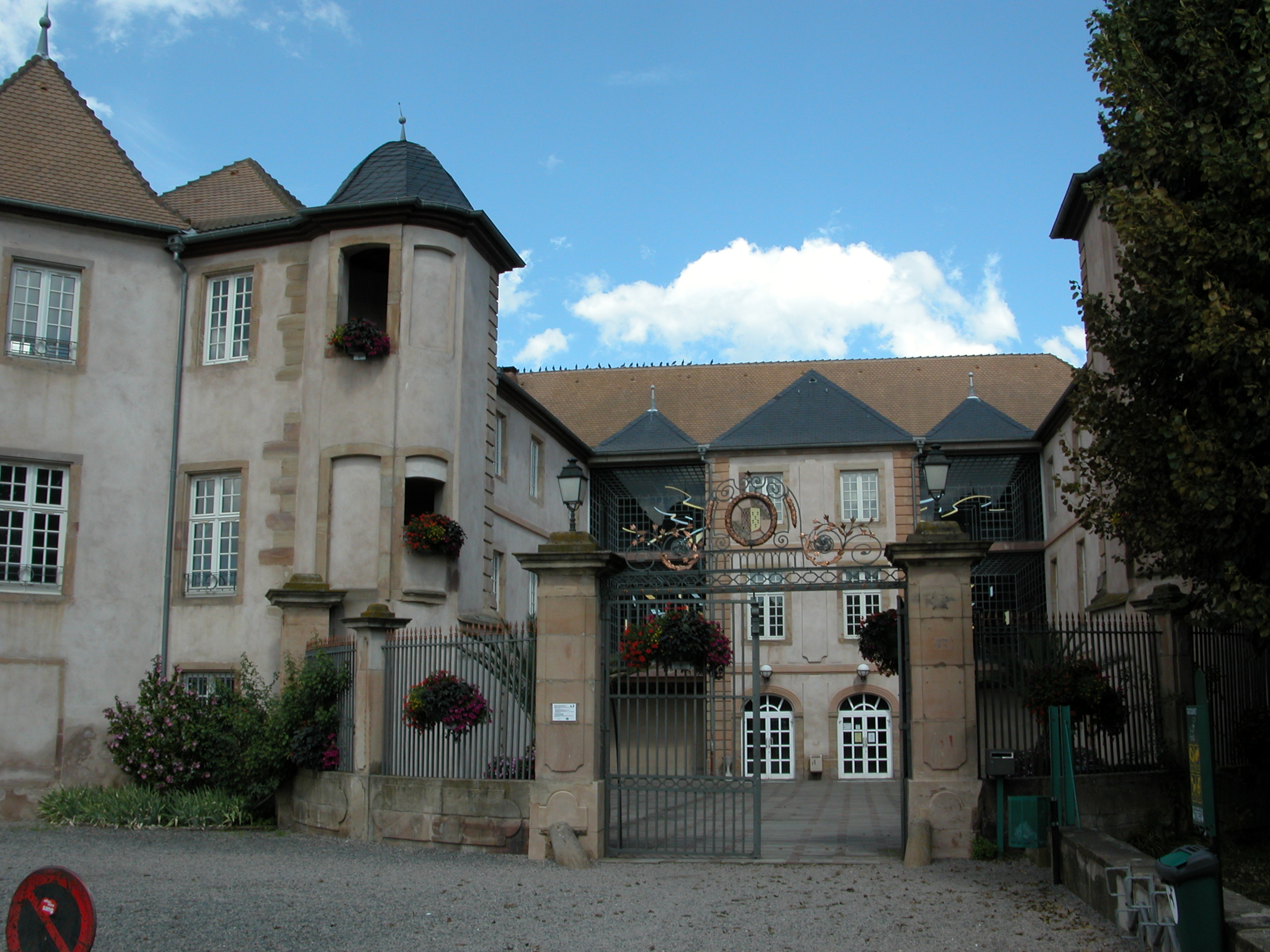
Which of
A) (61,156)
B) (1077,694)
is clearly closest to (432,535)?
(61,156)

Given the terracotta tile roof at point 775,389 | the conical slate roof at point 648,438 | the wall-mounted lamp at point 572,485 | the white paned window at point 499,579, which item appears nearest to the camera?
the wall-mounted lamp at point 572,485

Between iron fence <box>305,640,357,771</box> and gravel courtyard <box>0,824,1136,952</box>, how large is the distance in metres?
1.46

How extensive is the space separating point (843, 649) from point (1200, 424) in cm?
1946

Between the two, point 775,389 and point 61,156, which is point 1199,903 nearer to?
point 61,156

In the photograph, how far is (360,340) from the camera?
16891 mm

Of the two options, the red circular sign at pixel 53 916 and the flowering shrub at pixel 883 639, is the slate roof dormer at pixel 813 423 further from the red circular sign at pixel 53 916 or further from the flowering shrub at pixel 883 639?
the red circular sign at pixel 53 916

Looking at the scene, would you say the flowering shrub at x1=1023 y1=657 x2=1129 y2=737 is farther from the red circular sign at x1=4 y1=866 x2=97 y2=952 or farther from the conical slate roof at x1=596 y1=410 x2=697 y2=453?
the conical slate roof at x1=596 y1=410 x2=697 y2=453

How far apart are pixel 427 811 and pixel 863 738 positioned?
715 inches

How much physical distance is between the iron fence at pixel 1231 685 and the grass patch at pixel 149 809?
11.1 meters

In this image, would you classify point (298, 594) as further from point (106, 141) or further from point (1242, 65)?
point (1242, 65)

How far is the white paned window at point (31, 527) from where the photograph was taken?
16.4m

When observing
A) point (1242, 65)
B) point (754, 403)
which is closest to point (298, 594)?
point (1242, 65)

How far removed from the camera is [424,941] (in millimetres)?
7957

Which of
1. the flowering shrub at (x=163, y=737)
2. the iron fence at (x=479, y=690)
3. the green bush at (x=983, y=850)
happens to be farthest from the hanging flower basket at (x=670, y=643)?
the flowering shrub at (x=163, y=737)
